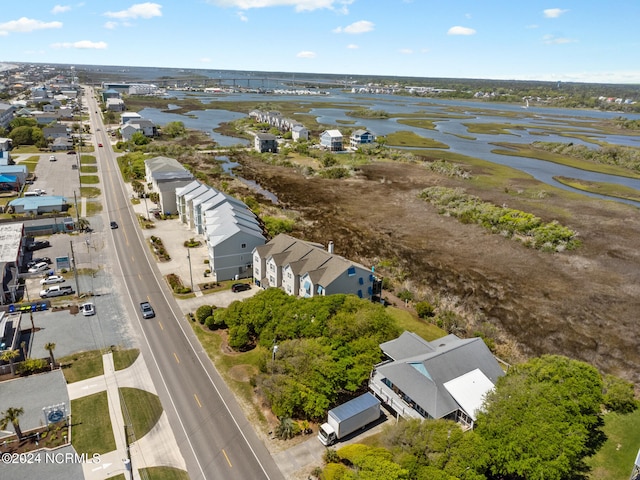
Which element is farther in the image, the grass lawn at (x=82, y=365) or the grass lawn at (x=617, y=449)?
the grass lawn at (x=82, y=365)

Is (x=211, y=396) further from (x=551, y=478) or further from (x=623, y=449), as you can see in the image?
(x=623, y=449)

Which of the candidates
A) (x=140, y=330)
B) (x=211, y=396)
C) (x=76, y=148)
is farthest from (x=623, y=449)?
(x=76, y=148)

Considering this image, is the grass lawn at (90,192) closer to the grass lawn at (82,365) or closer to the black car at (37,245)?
the black car at (37,245)

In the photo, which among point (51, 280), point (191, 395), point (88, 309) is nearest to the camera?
point (191, 395)

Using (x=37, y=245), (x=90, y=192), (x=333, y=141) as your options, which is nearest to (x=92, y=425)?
(x=37, y=245)

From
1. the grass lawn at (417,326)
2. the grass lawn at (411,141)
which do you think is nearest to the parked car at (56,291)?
the grass lawn at (417,326)

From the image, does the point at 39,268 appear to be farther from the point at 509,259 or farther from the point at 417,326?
the point at 509,259
